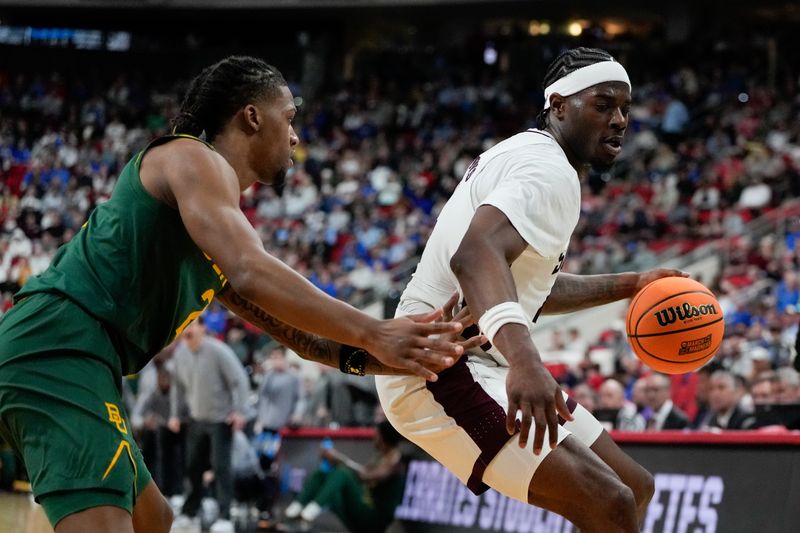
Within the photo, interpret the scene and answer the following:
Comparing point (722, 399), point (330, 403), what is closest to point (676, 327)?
point (722, 399)

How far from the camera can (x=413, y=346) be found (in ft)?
9.70

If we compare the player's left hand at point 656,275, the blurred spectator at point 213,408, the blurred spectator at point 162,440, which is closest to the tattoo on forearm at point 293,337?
the player's left hand at point 656,275

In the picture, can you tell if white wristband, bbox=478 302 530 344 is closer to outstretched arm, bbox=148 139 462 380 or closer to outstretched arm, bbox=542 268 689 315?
outstretched arm, bbox=148 139 462 380

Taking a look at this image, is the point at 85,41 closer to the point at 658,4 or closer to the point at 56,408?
the point at 658,4

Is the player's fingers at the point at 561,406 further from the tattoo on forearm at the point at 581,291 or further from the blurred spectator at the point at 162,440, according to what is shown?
the blurred spectator at the point at 162,440

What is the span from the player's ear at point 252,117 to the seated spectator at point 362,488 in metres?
5.81

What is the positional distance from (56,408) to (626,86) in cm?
247

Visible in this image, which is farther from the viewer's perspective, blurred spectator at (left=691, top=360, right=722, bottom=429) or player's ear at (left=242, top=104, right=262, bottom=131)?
blurred spectator at (left=691, top=360, right=722, bottom=429)

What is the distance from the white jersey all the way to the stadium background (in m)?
3.19

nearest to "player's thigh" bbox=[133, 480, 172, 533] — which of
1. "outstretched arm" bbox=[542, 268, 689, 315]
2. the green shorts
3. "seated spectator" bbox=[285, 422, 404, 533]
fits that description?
the green shorts

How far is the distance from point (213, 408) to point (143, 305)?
785 cm

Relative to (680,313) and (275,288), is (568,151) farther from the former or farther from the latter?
(275,288)

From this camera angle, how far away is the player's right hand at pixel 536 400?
3.32 m

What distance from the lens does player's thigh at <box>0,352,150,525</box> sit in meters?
3.16
